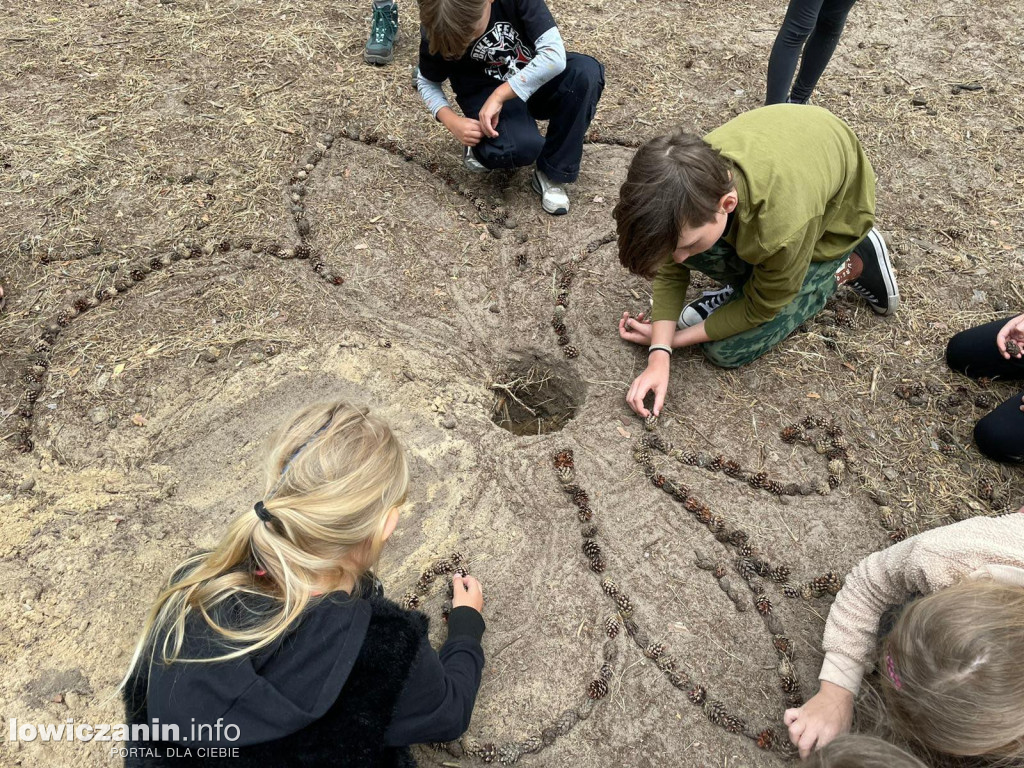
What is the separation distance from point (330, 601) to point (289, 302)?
2325 millimetres

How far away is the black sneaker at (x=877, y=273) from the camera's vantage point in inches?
153

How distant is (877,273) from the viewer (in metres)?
3.90

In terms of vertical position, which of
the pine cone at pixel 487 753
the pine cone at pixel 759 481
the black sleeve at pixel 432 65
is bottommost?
the pine cone at pixel 487 753

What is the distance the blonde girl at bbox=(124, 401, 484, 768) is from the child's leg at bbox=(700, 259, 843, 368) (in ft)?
7.03

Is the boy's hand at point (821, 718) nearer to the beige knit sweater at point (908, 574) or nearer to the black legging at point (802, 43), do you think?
the beige knit sweater at point (908, 574)

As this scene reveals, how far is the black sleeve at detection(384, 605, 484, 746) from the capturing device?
2.14 m

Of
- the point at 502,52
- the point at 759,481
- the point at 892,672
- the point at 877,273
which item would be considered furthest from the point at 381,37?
the point at 892,672

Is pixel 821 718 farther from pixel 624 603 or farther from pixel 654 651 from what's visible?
pixel 624 603

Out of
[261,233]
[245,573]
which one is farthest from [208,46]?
[245,573]

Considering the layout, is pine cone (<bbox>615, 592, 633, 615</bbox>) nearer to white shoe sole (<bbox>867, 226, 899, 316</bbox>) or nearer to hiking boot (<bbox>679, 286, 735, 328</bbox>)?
hiking boot (<bbox>679, 286, 735, 328</bbox>)

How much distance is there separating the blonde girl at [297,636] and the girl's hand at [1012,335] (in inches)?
121

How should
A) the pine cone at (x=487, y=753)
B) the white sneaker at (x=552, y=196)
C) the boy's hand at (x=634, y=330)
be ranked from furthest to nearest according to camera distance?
1. the white sneaker at (x=552, y=196)
2. the boy's hand at (x=634, y=330)
3. the pine cone at (x=487, y=753)

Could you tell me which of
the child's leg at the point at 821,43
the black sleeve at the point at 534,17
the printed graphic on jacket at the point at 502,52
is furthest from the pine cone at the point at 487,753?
the child's leg at the point at 821,43

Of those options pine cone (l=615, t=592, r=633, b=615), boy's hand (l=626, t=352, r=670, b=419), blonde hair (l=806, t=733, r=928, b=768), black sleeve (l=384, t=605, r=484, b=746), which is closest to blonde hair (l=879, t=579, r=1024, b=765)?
blonde hair (l=806, t=733, r=928, b=768)
